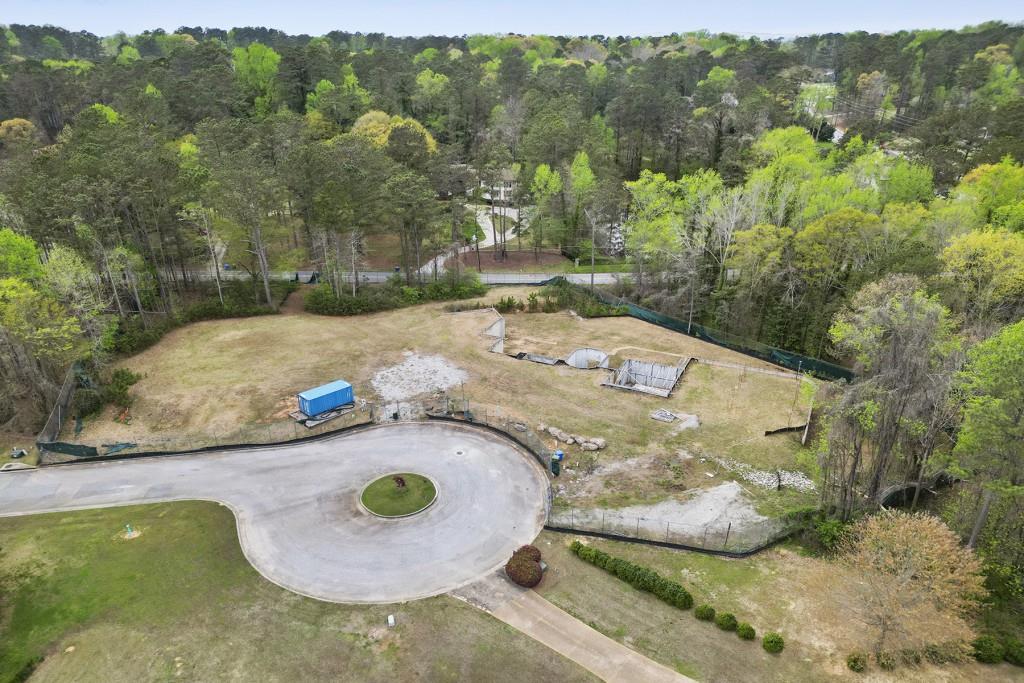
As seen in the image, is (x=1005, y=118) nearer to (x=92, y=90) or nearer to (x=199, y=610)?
(x=199, y=610)

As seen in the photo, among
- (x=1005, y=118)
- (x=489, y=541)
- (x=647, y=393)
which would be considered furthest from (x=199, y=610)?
(x=1005, y=118)

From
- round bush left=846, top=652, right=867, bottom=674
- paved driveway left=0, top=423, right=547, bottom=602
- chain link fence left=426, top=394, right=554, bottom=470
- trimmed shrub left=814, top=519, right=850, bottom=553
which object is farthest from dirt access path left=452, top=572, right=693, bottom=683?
trimmed shrub left=814, top=519, right=850, bottom=553

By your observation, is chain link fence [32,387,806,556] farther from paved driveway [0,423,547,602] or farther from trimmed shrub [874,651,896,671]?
trimmed shrub [874,651,896,671]

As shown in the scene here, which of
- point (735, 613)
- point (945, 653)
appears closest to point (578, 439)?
point (735, 613)

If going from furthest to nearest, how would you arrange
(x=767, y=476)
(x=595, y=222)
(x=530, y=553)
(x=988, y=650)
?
(x=595, y=222)
(x=767, y=476)
(x=530, y=553)
(x=988, y=650)

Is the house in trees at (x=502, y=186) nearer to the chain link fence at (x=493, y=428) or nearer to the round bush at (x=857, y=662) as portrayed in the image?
the chain link fence at (x=493, y=428)

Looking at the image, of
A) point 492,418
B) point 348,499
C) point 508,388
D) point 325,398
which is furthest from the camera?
point 508,388

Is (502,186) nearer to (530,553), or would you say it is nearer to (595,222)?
(595,222)
